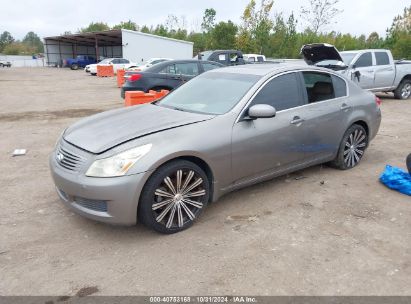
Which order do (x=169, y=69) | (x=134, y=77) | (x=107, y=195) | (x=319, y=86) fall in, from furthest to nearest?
(x=169, y=69) < (x=134, y=77) < (x=319, y=86) < (x=107, y=195)

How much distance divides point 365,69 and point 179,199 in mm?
10450

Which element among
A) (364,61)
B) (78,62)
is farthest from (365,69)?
(78,62)

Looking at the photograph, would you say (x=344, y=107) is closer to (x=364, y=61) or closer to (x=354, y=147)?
(x=354, y=147)

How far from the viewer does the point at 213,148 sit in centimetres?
366

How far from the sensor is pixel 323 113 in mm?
4762

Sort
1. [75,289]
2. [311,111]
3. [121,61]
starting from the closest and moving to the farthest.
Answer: [75,289] < [311,111] < [121,61]

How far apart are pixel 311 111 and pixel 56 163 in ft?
10.1

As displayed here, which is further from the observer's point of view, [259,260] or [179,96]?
[179,96]

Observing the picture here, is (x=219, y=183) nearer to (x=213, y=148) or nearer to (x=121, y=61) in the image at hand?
(x=213, y=148)

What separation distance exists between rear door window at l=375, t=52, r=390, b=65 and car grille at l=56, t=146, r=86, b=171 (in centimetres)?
1161

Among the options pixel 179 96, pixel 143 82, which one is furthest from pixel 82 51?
pixel 179 96

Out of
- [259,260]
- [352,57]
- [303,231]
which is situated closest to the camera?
[259,260]

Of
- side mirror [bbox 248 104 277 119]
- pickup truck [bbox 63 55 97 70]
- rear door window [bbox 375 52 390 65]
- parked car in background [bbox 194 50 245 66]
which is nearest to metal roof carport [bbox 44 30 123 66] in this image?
pickup truck [bbox 63 55 97 70]

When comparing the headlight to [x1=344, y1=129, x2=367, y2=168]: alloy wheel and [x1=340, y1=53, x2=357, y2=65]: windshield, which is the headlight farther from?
[x1=340, y1=53, x2=357, y2=65]: windshield
